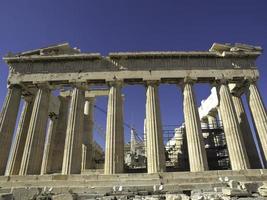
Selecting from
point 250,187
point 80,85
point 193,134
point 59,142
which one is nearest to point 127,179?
point 193,134

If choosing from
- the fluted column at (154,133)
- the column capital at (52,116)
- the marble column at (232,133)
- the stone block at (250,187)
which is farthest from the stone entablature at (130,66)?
the stone block at (250,187)

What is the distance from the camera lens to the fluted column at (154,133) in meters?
18.4

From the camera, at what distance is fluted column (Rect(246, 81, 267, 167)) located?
792 inches

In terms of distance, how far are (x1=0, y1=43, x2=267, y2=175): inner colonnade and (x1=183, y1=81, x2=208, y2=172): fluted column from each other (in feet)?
0.26

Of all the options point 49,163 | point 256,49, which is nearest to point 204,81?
point 256,49

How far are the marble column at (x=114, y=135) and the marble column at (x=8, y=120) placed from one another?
862cm

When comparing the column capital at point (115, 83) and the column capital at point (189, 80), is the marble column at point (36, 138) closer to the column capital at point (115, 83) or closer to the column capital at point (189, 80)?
the column capital at point (115, 83)

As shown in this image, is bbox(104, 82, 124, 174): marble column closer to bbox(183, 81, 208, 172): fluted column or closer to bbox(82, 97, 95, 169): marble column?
bbox(183, 81, 208, 172): fluted column

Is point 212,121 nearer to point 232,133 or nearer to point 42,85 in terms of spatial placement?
point 232,133

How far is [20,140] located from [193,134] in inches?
623

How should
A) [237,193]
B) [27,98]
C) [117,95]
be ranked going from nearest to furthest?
[237,193]
[117,95]
[27,98]

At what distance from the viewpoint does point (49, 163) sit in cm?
2350

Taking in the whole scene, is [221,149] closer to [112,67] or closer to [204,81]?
[204,81]

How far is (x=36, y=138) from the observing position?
1975 cm
